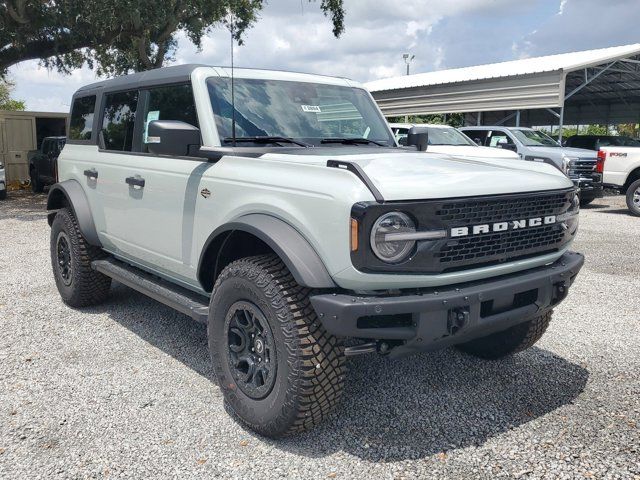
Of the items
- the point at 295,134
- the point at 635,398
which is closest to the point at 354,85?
the point at 295,134

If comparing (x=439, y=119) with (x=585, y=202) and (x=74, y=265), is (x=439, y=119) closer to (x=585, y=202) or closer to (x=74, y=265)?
(x=585, y=202)

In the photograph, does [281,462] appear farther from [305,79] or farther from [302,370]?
[305,79]

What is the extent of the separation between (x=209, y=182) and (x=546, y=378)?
2499 mm

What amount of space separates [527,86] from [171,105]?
16.5 metres

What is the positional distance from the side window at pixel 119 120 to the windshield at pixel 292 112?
106 centimetres

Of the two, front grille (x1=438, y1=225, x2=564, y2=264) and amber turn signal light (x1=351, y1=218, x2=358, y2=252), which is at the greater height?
amber turn signal light (x1=351, y1=218, x2=358, y2=252)

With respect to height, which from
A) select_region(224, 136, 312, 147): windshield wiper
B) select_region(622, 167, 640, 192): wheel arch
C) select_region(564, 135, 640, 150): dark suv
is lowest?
select_region(622, 167, 640, 192): wheel arch

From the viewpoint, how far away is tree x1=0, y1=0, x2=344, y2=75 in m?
13.8

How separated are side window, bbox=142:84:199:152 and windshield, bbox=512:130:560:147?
38.2 ft

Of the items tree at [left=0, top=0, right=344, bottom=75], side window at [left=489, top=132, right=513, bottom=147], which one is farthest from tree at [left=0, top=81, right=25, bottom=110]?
side window at [left=489, top=132, right=513, bottom=147]

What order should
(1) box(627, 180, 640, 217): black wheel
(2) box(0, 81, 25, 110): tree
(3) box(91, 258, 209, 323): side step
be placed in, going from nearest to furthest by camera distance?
(3) box(91, 258, 209, 323): side step < (1) box(627, 180, 640, 217): black wheel < (2) box(0, 81, 25, 110): tree

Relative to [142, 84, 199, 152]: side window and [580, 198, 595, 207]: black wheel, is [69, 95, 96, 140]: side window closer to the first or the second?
[142, 84, 199, 152]: side window

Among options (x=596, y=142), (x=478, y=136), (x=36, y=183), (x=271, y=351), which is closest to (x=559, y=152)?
(x=478, y=136)

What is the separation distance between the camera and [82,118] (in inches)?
217
